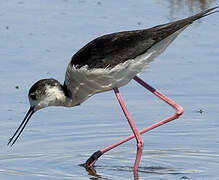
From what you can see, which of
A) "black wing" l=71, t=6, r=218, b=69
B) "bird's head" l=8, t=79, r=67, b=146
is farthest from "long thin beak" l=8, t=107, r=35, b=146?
"black wing" l=71, t=6, r=218, b=69

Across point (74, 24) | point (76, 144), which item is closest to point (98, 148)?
point (76, 144)

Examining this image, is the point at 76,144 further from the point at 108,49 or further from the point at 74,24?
the point at 74,24

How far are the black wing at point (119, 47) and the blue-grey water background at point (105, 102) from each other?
0.87m

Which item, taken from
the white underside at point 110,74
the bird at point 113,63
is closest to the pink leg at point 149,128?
the bird at point 113,63

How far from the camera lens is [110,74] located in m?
8.57

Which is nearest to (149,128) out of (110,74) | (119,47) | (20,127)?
(110,74)

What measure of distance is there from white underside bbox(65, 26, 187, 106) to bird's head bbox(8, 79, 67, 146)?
0.15 meters

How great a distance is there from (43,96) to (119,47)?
0.83m

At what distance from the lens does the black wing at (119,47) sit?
850 centimetres

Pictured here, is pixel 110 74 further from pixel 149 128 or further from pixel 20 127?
pixel 20 127

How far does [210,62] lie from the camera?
10.6 m

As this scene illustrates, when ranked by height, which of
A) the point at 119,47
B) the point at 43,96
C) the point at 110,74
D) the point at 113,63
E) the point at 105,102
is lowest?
the point at 105,102

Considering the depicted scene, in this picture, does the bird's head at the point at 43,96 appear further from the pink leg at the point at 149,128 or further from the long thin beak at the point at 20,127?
the pink leg at the point at 149,128

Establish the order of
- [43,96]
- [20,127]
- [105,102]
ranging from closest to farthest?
1. [43,96]
2. [20,127]
3. [105,102]
